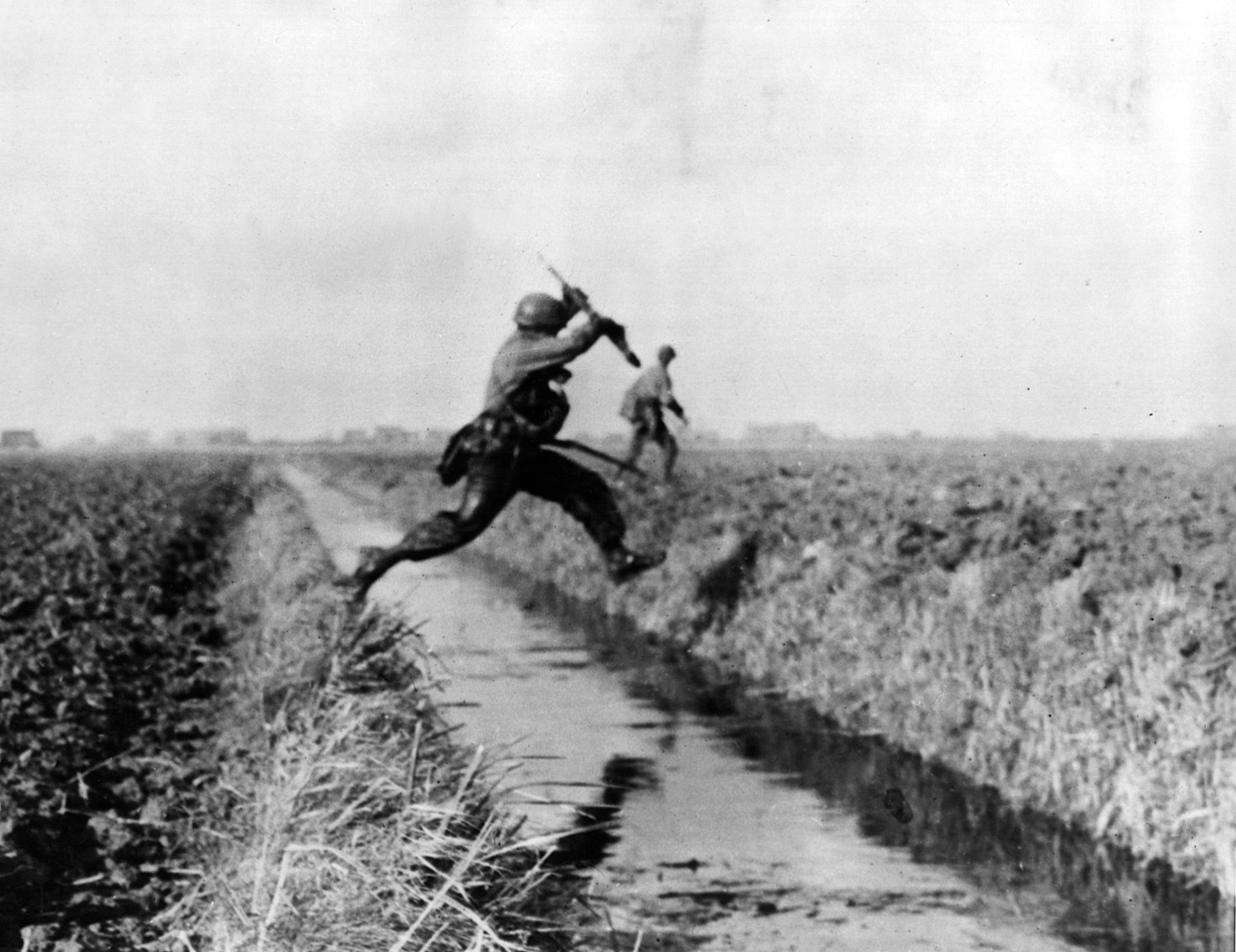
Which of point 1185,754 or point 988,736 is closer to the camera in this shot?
point 1185,754

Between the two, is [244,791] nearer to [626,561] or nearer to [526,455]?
[526,455]

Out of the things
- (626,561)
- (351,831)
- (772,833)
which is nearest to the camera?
(351,831)

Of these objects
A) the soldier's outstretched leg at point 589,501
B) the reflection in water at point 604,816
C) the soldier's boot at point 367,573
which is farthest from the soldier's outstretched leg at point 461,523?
the reflection in water at point 604,816

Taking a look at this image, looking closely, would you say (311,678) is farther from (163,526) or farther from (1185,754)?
(163,526)

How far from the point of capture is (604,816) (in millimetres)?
9133

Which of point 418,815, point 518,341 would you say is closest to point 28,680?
point 518,341

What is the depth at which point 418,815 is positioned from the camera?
620 centimetres

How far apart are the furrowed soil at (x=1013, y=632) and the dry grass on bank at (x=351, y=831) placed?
3060 millimetres

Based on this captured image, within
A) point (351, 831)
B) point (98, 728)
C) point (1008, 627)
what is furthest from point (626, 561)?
point (351, 831)

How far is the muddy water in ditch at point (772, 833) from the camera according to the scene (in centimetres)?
708

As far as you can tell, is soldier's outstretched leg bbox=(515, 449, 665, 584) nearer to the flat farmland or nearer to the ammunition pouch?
the ammunition pouch

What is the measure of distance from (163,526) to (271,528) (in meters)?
2.97

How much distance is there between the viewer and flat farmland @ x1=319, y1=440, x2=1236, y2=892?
8.00 meters

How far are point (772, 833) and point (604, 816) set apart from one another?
101cm
